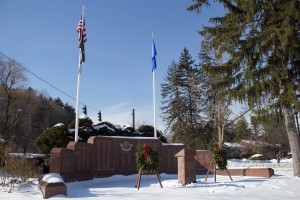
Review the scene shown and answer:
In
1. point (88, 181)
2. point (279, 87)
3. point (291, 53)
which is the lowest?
point (88, 181)

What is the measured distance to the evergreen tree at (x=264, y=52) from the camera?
1392 centimetres

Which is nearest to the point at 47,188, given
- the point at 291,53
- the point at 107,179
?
the point at 107,179

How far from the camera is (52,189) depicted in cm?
948

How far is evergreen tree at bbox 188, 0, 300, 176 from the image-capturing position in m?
13.9

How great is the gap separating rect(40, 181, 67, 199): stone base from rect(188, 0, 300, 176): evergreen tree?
368 inches

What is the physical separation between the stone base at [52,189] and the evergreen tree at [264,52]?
9.35 meters

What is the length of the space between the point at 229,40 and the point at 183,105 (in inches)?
Result: 1055

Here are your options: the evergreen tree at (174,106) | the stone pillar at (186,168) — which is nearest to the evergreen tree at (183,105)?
the evergreen tree at (174,106)

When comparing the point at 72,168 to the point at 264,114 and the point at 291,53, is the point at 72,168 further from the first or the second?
the point at 291,53

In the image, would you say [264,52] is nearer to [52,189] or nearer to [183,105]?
[52,189]

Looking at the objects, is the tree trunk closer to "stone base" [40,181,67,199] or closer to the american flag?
the american flag

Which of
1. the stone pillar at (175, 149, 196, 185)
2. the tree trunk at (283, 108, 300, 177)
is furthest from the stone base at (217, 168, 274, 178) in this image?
the stone pillar at (175, 149, 196, 185)

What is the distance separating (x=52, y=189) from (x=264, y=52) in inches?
439

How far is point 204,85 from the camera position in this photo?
3253cm
